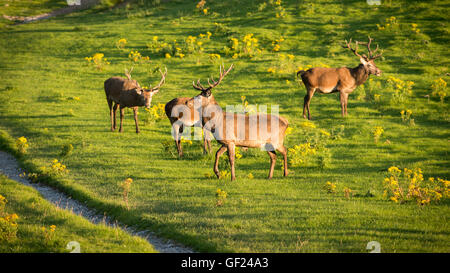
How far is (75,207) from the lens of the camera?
1227 centimetres

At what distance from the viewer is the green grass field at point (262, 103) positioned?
34.2 feet

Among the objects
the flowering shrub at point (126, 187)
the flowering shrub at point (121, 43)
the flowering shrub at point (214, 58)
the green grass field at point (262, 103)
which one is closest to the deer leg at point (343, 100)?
the green grass field at point (262, 103)

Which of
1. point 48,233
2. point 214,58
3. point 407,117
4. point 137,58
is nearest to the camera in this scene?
point 48,233

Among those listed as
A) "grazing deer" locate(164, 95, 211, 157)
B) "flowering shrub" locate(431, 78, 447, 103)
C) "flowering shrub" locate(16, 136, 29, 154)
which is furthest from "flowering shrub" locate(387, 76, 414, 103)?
"flowering shrub" locate(16, 136, 29, 154)

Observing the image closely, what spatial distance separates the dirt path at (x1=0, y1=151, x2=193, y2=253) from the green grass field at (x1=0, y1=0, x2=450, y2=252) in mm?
224

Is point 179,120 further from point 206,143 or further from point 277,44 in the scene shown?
point 277,44

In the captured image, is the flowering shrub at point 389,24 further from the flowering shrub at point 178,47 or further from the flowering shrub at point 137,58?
the flowering shrub at point 137,58

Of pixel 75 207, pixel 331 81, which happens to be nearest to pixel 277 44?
pixel 331 81

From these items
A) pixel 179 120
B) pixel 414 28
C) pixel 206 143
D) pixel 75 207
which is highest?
pixel 414 28

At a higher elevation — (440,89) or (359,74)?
(359,74)

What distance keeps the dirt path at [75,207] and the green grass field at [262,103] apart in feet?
0.73

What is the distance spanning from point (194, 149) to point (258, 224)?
21.5ft

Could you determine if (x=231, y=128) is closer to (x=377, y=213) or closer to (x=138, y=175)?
(x=138, y=175)

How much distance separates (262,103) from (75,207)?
37.3 feet
